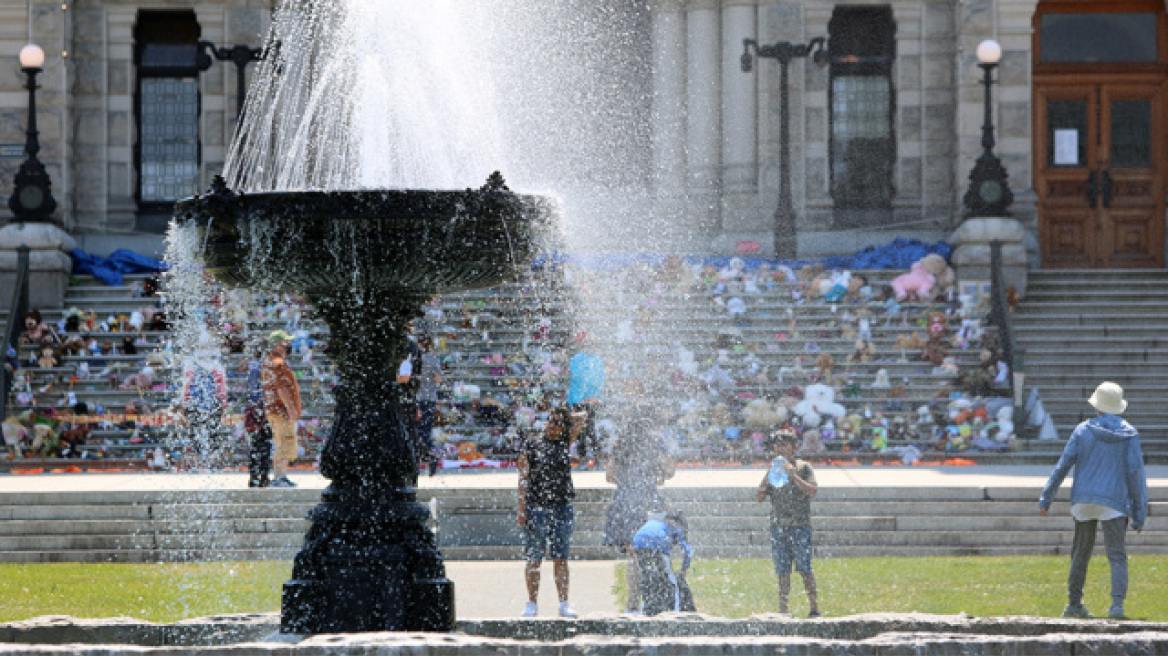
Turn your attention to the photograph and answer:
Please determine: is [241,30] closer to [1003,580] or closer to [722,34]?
[722,34]

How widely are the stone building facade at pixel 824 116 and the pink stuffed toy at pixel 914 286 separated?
2758mm

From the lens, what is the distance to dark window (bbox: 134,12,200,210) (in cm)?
3053

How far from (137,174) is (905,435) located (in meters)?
14.0

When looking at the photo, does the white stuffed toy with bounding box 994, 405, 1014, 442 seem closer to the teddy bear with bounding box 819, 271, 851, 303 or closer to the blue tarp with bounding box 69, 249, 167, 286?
the teddy bear with bounding box 819, 271, 851, 303

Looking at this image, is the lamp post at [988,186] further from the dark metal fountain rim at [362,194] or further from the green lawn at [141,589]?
the dark metal fountain rim at [362,194]

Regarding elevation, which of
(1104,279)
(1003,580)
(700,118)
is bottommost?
(1003,580)

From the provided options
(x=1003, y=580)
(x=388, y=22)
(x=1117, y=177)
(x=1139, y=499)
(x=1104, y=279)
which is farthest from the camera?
(x=1117, y=177)

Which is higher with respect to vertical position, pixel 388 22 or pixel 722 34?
pixel 722 34

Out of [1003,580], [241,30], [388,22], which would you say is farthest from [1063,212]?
[388,22]

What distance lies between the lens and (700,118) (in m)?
29.9

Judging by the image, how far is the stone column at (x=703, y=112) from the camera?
29484 millimetres

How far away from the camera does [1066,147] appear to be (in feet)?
97.0

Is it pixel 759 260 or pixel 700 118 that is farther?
pixel 700 118

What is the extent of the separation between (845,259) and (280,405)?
11753 mm
